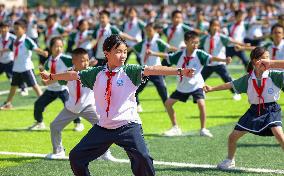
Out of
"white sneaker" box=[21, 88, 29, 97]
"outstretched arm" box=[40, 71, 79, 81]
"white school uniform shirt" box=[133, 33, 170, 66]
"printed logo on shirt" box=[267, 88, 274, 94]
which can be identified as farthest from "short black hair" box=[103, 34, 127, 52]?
"white sneaker" box=[21, 88, 29, 97]

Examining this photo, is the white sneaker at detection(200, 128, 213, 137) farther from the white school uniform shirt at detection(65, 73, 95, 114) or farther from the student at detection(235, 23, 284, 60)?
the white school uniform shirt at detection(65, 73, 95, 114)

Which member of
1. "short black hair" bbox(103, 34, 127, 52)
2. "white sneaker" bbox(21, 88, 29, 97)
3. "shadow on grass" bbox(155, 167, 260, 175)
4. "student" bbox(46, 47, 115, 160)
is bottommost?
"white sneaker" bbox(21, 88, 29, 97)

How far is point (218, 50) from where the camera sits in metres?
16.3

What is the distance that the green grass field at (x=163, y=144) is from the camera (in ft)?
29.9

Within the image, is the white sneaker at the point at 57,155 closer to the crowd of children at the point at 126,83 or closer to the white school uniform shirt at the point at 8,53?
the crowd of children at the point at 126,83

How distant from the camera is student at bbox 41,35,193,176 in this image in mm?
7023

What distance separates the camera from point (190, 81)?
1165 cm

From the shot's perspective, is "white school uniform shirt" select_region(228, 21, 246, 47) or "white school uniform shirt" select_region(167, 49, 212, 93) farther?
"white school uniform shirt" select_region(228, 21, 246, 47)

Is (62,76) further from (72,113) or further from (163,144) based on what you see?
(163,144)

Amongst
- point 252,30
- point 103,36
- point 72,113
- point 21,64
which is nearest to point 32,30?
point 103,36

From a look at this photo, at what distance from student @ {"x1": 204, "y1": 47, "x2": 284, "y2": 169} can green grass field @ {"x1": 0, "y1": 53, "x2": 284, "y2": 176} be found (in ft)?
1.73

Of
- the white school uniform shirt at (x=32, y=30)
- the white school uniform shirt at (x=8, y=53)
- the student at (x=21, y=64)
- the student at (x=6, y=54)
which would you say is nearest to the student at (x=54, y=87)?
the student at (x=21, y=64)

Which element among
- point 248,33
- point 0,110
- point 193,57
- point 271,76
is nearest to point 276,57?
point 193,57

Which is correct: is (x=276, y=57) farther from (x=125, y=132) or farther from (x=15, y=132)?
(x=125, y=132)
